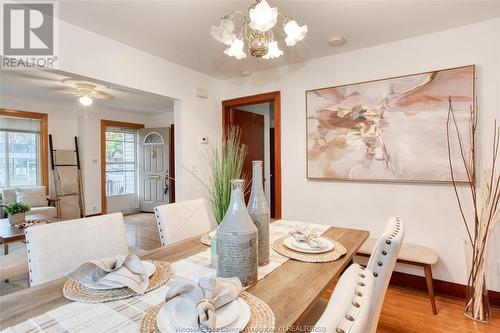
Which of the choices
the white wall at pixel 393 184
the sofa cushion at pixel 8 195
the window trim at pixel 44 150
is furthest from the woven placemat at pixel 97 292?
the window trim at pixel 44 150

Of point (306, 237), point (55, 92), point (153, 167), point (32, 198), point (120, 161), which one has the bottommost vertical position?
point (32, 198)

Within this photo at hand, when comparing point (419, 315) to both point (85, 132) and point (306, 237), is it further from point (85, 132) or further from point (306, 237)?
point (85, 132)

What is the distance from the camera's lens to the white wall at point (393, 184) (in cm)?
207

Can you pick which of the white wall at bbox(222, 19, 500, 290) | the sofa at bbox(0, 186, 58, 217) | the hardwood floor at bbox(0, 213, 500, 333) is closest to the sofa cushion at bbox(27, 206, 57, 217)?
the sofa at bbox(0, 186, 58, 217)

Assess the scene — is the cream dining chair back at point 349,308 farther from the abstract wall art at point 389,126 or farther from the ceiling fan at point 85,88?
the ceiling fan at point 85,88

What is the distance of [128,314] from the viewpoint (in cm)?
74

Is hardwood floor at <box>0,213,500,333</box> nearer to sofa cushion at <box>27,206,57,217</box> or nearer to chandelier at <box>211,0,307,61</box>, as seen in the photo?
chandelier at <box>211,0,307,61</box>

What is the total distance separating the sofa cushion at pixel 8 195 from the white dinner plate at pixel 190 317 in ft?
16.1

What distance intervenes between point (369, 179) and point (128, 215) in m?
5.28

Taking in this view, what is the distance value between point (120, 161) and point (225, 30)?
5.46 meters

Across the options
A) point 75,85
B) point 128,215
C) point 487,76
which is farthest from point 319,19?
point 128,215

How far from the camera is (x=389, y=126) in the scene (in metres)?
2.39

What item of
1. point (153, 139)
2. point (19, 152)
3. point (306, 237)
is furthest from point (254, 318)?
point (153, 139)

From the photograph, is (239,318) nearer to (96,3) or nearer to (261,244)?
(261,244)
